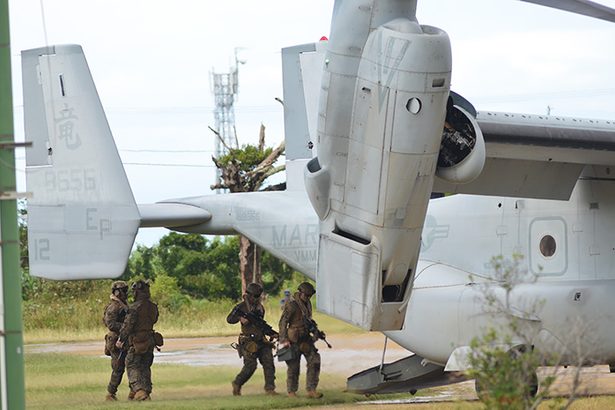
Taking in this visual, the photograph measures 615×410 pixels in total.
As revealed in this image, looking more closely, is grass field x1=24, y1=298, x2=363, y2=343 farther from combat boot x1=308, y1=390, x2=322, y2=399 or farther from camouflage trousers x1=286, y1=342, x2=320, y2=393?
combat boot x1=308, y1=390, x2=322, y2=399

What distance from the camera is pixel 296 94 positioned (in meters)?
16.6

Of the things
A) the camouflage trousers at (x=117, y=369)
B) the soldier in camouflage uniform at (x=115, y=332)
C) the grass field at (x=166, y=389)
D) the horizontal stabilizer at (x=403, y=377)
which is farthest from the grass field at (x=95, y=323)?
the horizontal stabilizer at (x=403, y=377)

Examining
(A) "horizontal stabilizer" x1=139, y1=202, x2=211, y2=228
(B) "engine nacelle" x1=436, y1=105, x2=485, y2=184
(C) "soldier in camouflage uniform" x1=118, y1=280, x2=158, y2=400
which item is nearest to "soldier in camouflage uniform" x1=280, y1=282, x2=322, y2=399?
(C) "soldier in camouflage uniform" x1=118, y1=280, x2=158, y2=400

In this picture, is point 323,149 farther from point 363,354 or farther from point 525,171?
point 363,354

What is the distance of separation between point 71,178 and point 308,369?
3562 mm

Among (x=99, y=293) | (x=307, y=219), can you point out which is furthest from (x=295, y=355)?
(x=99, y=293)

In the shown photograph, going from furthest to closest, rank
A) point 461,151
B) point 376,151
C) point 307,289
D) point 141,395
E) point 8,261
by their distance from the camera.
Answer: point 307,289 < point 141,395 < point 461,151 < point 376,151 < point 8,261

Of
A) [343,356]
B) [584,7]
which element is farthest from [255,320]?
[584,7]

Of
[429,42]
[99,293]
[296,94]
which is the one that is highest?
[429,42]

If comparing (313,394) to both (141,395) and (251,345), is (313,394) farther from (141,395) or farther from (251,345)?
(141,395)

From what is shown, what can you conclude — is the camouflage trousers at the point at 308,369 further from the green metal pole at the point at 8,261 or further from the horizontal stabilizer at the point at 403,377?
the green metal pole at the point at 8,261

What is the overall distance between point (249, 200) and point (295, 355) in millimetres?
2411

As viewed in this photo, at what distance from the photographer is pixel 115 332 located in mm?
14695

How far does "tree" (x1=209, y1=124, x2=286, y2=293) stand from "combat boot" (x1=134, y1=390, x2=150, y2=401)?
1468 centimetres
